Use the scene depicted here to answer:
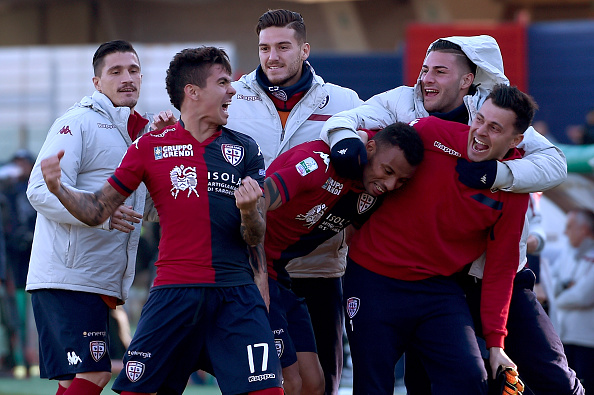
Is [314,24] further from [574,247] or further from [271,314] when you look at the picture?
[271,314]

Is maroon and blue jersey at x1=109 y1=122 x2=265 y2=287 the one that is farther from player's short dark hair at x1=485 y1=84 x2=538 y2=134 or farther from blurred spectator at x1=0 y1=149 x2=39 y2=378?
blurred spectator at x1=0 y1=149 x2=39 y2=378

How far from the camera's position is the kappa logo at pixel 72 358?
14.8 feet

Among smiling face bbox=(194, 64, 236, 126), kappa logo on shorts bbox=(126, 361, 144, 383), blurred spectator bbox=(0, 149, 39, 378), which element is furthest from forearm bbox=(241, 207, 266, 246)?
blurred spectator bbox=(0, 149, 39, 378)

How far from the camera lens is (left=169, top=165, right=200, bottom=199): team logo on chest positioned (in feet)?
12.9

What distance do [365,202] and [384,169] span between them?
290mm

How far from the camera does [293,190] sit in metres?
4.07

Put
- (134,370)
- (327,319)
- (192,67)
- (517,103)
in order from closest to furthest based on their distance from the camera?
(134,370) < (192,67) < (517,103) < (327,319)

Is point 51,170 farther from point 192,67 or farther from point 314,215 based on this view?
point 314,215

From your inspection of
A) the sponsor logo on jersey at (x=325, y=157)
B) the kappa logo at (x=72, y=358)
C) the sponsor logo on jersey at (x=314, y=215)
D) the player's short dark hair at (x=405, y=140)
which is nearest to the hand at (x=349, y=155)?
the sponsor logo on jersey at (x=325, y=157)

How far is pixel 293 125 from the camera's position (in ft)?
16.2

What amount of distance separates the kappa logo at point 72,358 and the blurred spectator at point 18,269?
5798 millimetres

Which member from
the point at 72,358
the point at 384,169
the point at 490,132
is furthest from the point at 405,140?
the point at 72,358

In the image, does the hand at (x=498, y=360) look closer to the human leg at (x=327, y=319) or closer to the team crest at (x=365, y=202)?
the team crest at (x=365, y=202)

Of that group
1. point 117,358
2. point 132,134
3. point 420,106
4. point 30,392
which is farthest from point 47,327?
point 117,358
